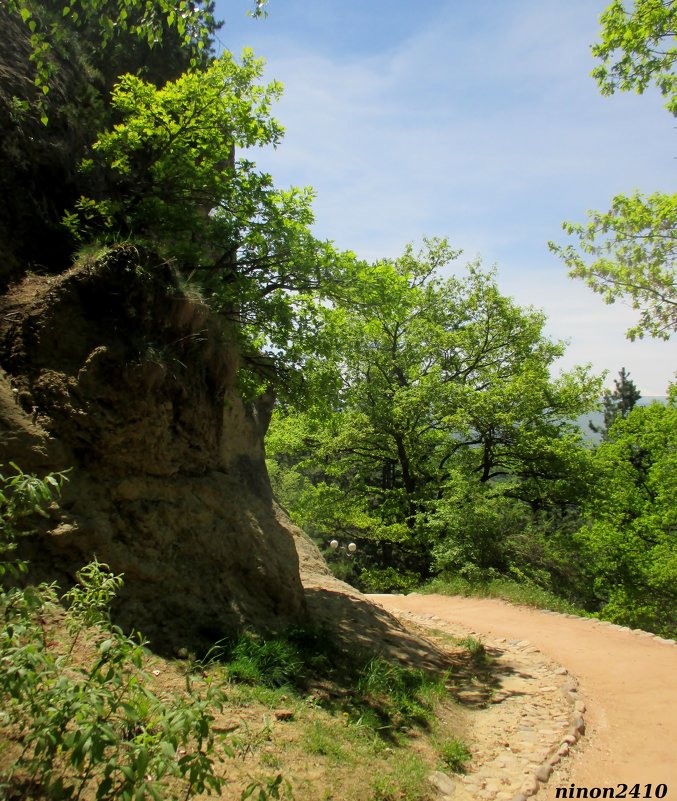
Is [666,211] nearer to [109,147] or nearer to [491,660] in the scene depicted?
[491,660]

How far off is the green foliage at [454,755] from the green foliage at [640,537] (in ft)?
50.9

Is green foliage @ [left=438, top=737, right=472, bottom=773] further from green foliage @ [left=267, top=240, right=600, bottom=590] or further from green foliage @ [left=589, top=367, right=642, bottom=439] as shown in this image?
green foliage @ [left=589, top=367, right=642, bottom=439]

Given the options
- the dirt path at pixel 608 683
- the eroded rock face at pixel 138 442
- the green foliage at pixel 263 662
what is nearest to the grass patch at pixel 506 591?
the dirt path at pixel 608 683

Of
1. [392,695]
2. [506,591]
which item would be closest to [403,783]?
[392,695]

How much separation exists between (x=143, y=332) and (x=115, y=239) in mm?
1198

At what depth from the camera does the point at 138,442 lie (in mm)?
6039

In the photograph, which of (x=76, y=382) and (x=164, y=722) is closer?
(x=164, y=722)

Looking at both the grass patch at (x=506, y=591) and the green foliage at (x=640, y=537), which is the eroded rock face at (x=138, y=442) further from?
the green foliage at (x=640, y=537)

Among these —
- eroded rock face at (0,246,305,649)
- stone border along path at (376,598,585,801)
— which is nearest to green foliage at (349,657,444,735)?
stone border along path at (376,598,585,801)

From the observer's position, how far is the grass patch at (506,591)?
43.5 feet

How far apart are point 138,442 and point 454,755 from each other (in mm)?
4443

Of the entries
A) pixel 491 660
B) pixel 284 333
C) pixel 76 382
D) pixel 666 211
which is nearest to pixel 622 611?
pixel 491 660

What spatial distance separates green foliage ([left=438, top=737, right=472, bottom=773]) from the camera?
5273 mm

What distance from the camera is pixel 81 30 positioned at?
377 inches
